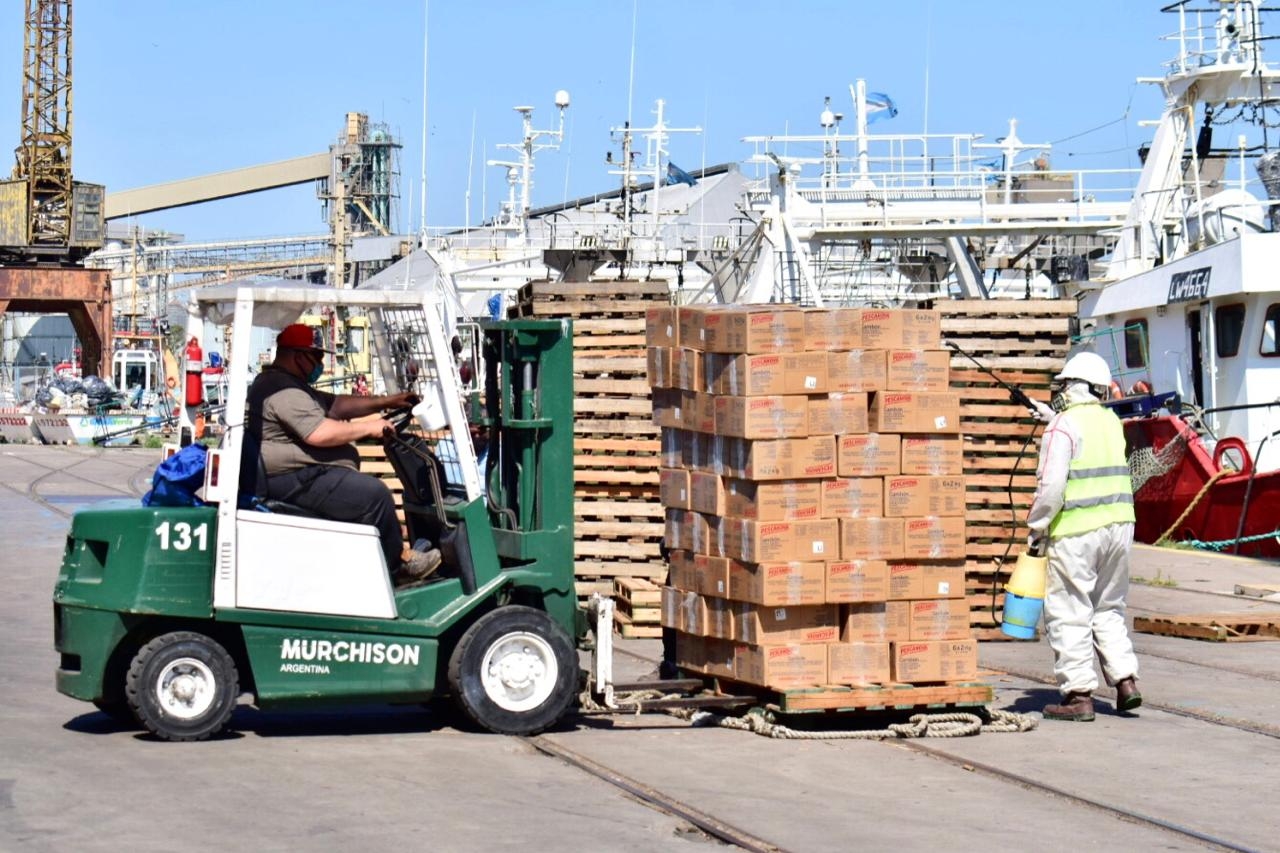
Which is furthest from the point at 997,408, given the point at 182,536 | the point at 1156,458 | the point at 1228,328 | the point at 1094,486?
the point at 1228,328

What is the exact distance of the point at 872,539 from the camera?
877cm

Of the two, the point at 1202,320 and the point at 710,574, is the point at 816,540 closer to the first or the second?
the point at 710,574

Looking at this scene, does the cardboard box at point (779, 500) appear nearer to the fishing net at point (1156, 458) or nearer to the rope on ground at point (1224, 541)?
the rope on ground at point (1224, 541)

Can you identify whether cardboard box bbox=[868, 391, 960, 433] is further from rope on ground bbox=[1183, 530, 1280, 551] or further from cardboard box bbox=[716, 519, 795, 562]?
rope on ground bbox=[1183, 530, 1280, 551]

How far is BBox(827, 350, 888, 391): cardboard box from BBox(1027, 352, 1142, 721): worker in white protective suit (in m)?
1.10

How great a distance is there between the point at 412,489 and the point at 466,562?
0.61 meters

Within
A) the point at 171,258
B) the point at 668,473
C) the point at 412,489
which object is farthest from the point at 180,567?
the point at 171,258

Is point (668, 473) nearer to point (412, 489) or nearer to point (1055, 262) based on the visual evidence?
point (412, 489)

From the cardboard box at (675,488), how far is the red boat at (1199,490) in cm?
1107

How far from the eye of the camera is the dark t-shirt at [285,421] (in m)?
8.29

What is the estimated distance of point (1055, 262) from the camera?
94.7 feet

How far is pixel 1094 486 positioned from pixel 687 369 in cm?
223

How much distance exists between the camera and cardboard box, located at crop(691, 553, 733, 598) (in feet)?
28.9

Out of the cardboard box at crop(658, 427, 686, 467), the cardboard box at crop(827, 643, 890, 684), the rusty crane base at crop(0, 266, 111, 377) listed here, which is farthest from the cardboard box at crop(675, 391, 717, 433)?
the rusty crane base at crop(0, 266, 111, 377)
